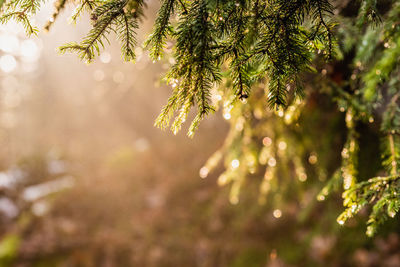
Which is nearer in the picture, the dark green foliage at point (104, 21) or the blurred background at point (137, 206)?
the dark green foliage at point (104, 21)

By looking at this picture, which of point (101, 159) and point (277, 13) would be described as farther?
point (101, 159)

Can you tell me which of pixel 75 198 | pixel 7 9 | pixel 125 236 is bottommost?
pixel 7 9

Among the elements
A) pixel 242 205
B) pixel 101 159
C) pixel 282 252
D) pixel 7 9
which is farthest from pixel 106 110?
pixel 7 9

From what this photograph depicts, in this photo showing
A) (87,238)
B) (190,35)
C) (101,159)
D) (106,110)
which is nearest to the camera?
(190,35)

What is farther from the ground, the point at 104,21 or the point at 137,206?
the point at 137,206

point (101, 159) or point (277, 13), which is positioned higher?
point (101, 159)

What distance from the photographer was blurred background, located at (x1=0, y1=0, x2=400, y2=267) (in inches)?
171

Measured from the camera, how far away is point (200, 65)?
90cm

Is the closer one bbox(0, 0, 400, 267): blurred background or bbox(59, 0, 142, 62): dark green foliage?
bbox(59, 0, 142, 62): dark green foliage

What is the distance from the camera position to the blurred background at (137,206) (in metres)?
4.34

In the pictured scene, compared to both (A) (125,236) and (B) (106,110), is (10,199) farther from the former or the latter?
(B) (106,110)

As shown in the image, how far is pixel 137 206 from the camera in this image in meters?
7.25

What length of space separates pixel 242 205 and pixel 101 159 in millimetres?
7277

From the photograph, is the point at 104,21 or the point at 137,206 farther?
the point at 137,206
